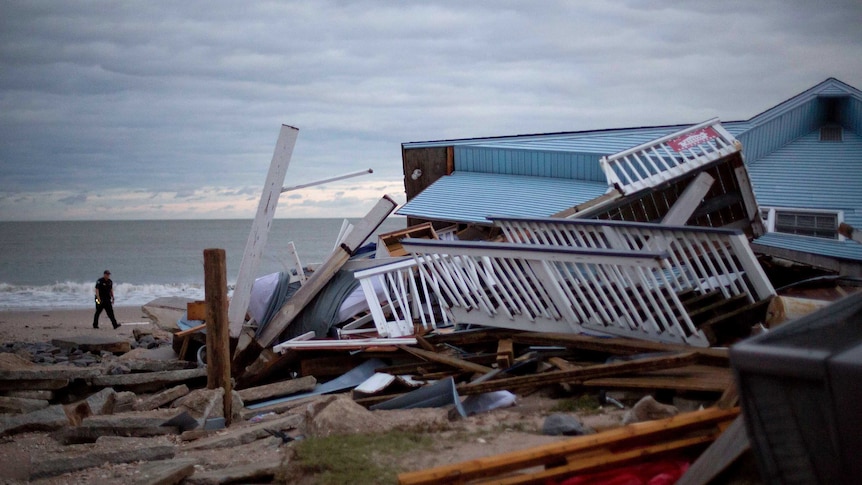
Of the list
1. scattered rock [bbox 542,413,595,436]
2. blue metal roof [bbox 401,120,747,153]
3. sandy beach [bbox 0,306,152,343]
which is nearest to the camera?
scattered rock [bbox 542,413,595,436]

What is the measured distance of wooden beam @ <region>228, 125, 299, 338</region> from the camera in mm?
12156

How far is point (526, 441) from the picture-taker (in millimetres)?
6160

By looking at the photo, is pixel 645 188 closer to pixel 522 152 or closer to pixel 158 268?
pixel 522 152

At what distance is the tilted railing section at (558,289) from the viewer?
8344mm

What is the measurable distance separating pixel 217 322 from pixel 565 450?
6.13 m

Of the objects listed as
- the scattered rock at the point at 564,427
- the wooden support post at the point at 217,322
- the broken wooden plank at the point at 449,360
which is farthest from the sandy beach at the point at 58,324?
the scattered rock at the point at 564,427

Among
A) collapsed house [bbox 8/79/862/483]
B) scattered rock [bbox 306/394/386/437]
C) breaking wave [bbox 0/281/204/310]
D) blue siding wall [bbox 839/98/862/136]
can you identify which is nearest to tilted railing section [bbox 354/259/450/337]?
collapsed house [bbox 8/79/862/483]

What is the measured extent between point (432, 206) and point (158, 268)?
1758 inches

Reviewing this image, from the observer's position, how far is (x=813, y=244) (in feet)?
48.7

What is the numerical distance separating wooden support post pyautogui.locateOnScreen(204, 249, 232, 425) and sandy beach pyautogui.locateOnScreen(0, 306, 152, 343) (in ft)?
39.3

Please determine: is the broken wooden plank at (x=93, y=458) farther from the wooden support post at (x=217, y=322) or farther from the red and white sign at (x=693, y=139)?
the red and white sign at (x=693, y=139)

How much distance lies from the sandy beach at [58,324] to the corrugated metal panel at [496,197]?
9.11 metres

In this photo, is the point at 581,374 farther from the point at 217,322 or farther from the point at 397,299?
the point at 217,322

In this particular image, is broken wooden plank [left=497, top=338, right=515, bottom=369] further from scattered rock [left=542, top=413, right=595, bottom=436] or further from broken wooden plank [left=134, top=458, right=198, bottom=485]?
broken wooden plank [left=134, top=458, right=198, bottom=485]
